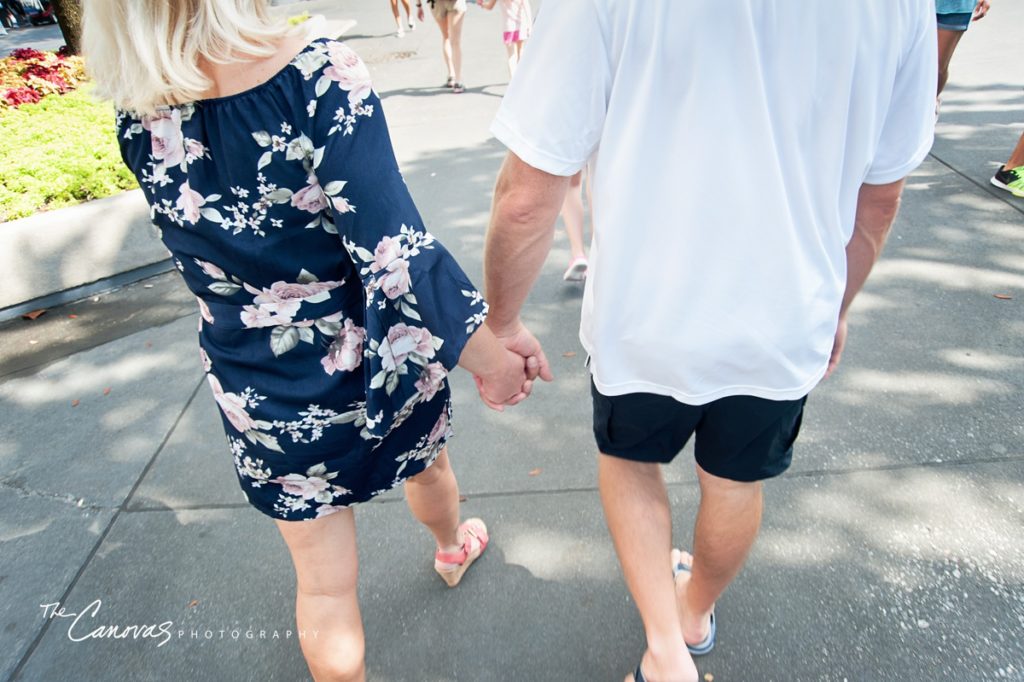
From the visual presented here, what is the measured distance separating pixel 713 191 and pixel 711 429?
22.6 inches

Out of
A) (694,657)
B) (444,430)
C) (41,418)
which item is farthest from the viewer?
(41,418)

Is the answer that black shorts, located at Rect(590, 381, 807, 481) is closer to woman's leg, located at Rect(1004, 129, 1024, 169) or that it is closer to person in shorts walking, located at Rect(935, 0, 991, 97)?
person in shorts walking, located at Rect(935, 0, 991, 97)

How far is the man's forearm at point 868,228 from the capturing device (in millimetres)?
1473

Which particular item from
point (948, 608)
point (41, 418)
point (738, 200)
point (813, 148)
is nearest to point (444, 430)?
point (738, 200)

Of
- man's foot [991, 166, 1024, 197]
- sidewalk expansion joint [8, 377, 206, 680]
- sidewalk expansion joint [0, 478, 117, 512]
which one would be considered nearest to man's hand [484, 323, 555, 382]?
sidewalk expansion joint [8, 377, 206, 680]

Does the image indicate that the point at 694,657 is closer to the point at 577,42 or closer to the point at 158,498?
the point at 577,42

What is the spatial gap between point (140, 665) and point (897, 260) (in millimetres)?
3905

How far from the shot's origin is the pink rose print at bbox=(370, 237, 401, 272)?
120cm

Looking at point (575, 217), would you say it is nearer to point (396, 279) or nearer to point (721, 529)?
point (721, 529)

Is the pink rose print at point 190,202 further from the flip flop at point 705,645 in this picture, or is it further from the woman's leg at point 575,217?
the woman's leg at point 575,217

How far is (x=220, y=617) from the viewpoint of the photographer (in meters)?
2.21

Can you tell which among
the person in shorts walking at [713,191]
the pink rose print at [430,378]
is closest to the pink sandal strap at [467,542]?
the person in shorts walking at [713,191]

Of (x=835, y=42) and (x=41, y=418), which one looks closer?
(x=835, y=42)

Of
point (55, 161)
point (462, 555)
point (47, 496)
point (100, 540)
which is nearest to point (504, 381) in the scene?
point (462, 555)
